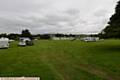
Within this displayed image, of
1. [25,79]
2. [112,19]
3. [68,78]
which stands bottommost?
[68,78]

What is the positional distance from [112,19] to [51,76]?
30835mm

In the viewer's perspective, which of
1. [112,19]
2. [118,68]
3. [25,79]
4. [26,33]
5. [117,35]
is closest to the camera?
[25,79]

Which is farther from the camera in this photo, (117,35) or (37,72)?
(117,35)

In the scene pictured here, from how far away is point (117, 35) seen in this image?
43.4 m

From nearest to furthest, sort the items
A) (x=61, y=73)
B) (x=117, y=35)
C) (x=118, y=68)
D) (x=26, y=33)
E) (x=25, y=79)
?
(x=25, y=79) → (x=61, y=73) → (x=118, y=68) → (x=117, y=35) → (x=26, y=33)

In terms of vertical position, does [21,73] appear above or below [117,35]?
below

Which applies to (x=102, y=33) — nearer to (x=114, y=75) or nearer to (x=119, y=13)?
(x=119, y=13)

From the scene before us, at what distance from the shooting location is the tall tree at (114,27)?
43.5 metres

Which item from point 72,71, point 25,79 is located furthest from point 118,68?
point 25,79

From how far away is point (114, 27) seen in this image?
44844 millimetres

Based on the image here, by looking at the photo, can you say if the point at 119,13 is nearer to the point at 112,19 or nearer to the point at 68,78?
the point at 112,19

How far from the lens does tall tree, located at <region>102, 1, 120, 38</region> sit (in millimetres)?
43544

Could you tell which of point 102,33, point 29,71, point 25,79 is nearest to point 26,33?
point 102,33

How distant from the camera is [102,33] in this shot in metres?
49.2
